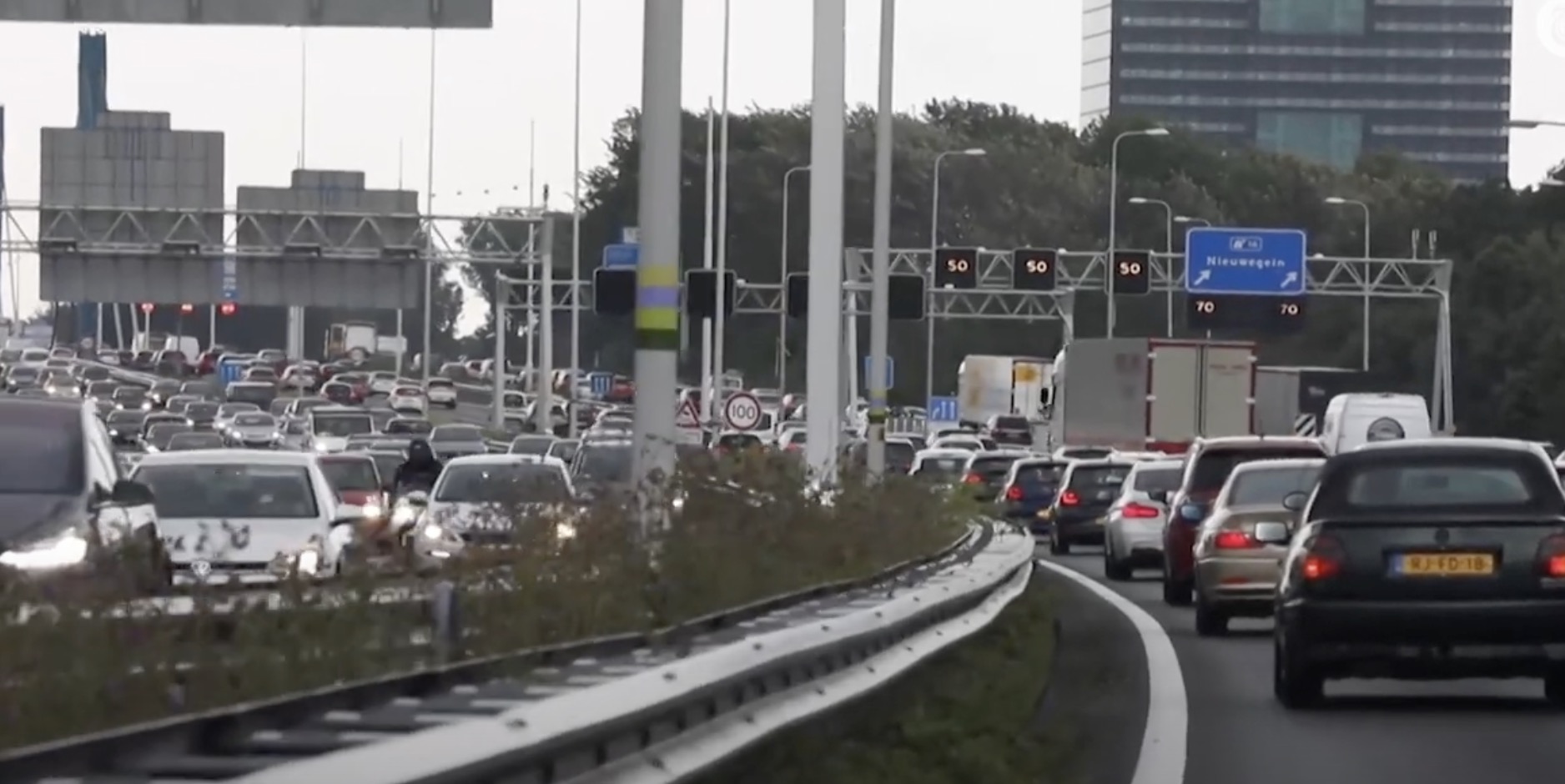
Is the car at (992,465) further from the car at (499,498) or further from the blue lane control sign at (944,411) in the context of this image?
the blue lane control sign at (944,411)

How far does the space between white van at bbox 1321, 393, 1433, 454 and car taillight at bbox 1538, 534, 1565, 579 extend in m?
39.5

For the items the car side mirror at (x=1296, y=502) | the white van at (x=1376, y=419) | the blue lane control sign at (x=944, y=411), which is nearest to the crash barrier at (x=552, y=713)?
the car side mirror at (x=1296, y=502)

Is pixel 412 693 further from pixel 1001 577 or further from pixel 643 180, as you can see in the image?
pixel 1001 577

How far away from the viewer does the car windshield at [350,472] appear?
1556 inches

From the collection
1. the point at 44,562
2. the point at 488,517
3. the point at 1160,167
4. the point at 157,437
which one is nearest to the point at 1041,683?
the point at 488,517

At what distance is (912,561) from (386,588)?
24.5 ft

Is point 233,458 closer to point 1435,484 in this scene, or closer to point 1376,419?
point 1435,484

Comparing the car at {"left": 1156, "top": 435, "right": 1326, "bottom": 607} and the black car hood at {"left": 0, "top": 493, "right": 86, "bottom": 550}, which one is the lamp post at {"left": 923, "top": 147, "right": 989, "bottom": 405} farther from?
the black car hood at {"left": 0, "top": 493, "right": 86, "bottom": 550}

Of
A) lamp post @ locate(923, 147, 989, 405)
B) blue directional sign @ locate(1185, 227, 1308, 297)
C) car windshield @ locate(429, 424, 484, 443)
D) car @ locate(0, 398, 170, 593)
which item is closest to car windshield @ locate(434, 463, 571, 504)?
car @ locate(0, 398, 170, 593)

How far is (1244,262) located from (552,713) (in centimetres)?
7133

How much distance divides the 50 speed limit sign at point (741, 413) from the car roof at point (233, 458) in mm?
28303

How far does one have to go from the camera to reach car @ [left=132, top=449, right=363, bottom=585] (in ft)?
73.2

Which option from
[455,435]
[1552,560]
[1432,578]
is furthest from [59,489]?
[455,435]

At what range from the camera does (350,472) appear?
4012 centimetres
